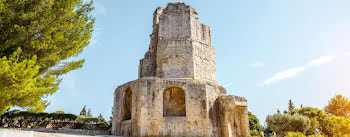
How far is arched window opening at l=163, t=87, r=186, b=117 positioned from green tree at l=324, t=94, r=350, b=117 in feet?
80.9

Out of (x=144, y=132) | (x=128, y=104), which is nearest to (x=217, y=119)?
(x=144, y=132)

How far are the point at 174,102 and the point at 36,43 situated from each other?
1006cm

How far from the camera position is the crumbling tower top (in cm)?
1923

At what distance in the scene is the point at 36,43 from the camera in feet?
30.9

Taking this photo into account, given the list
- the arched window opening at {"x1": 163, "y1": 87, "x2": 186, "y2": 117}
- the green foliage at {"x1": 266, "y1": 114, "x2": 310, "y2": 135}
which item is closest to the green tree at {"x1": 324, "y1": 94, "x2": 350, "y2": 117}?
the green foliage at {"x1": 266, "y1": 114, "x2": 310, "y2": 135}

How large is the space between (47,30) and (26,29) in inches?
30.1

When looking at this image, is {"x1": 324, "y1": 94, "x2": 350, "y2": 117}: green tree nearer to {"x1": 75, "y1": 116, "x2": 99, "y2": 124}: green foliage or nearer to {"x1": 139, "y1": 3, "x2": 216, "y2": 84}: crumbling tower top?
{"x1": 139, "y1": 3, "x2": 216, "y2": 84}: crumbling tower top

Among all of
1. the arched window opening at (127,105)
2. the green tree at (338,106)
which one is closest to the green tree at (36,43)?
the arched window opening at (127,105)

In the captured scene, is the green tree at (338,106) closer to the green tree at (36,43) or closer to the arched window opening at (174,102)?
the arched window opening at (174,102)

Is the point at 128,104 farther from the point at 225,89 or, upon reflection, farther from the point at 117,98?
the point at 225,89

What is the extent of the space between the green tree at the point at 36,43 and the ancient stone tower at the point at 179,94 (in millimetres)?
5751

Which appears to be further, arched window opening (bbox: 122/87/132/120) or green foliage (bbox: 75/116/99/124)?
green foliage (bbox: 75/116/99/124)

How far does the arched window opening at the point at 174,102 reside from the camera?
16.6m

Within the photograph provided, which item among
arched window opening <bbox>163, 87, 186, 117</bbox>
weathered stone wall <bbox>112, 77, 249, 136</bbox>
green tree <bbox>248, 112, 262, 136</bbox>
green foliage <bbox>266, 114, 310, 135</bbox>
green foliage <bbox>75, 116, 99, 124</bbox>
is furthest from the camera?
green tree <bbox>248, 112, 262, 136</bbox>
